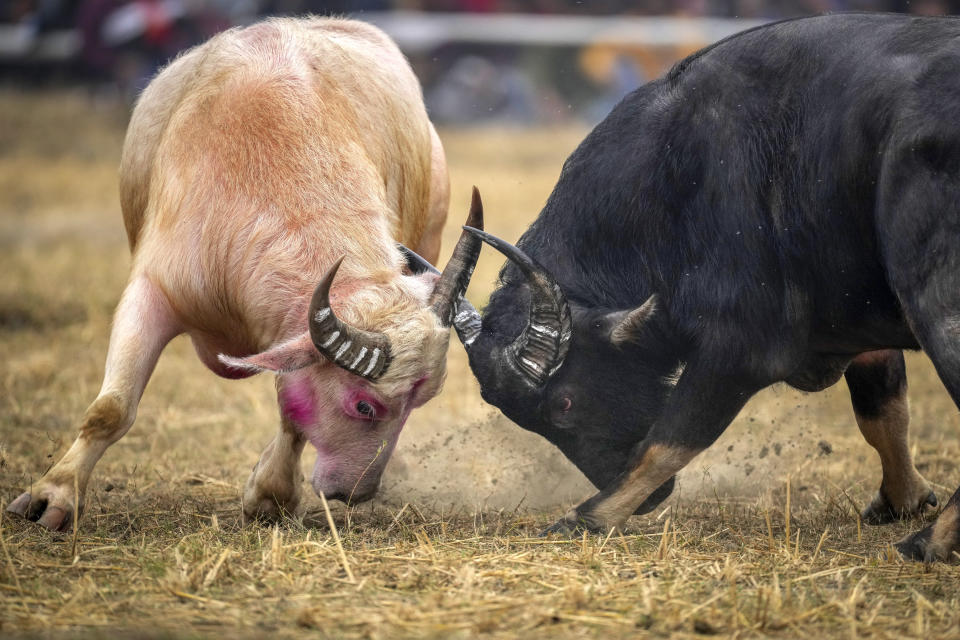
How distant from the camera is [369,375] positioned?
169 inches

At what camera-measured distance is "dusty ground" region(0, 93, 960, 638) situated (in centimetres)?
340

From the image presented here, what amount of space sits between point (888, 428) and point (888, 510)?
1.19ft

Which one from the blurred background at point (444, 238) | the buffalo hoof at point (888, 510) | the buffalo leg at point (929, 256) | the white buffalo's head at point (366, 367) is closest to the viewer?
the buffalo leg at point (929, 256)

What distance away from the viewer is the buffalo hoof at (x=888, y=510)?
4977mm

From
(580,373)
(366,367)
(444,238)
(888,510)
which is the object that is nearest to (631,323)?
(580,373)

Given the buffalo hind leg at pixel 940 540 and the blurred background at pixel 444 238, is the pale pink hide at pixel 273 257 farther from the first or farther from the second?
the buffalo hind leg at pixel 940 540

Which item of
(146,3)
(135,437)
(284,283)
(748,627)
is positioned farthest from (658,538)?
(146,3)

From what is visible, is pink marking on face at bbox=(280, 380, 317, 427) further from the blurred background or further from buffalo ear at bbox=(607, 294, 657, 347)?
buffalo ear at bbox=(607, 294, 657, 347)

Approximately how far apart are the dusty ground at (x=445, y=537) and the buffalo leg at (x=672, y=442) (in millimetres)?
190

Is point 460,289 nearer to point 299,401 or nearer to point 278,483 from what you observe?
point 299,401

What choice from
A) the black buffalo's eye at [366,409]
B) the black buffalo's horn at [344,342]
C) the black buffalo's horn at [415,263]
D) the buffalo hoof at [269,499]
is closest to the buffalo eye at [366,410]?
the black buffalo's eye at [366,409]

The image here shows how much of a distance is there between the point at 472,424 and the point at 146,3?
52.6 feet

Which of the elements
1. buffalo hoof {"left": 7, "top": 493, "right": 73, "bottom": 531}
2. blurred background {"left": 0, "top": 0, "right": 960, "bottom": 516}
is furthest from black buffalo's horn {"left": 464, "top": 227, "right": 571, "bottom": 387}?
buffalo hoof {"left": 7, "top": 493, "right": 73, "bottom": 531}

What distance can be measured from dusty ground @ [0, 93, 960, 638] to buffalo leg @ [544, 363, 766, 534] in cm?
19
